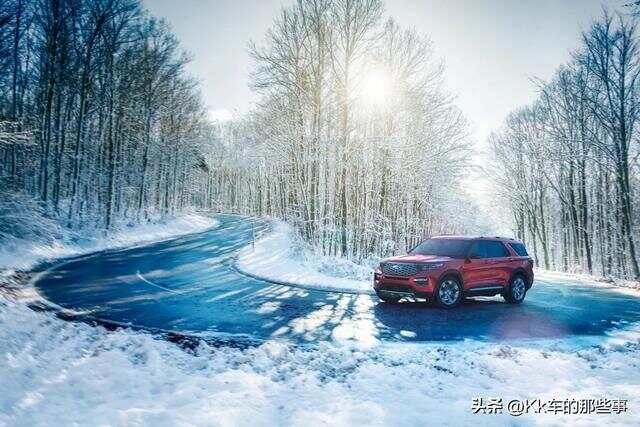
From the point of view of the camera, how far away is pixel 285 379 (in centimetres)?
558

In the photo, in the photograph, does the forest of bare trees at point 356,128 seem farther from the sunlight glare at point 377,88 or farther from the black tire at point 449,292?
the black tire at point 449,292

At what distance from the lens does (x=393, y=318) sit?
9.88 meters

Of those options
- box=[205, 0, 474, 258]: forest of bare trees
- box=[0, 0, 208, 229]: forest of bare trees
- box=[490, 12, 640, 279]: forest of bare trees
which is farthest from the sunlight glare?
box=[0, 0, 208, 229]: forest of bare trees

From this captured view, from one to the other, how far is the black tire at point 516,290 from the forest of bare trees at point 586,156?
998 centimetres

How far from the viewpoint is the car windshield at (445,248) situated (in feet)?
38.0

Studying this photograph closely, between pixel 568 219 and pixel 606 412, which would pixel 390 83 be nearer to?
pixel 606 412

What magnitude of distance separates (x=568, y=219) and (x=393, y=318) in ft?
109

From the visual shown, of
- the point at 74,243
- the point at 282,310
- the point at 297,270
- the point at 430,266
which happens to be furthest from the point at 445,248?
the point at 74,243

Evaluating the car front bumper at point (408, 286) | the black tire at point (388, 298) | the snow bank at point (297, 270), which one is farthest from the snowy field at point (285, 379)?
the snow bank at point (297, 270)

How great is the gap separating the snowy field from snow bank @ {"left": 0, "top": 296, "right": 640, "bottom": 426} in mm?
→ 17

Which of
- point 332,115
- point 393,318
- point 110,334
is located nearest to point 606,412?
point 393,318

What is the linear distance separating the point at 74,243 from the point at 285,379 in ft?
65.0

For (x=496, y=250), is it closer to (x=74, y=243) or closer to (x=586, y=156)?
(x=586, y=156)

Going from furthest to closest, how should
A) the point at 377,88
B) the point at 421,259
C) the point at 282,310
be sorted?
the point at 377,88
the point at 421,259
the point at 282,310
